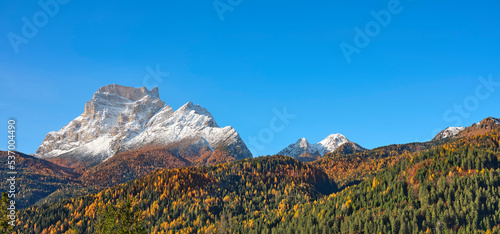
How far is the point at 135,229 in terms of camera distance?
8988cm

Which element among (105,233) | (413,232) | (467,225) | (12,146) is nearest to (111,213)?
(105,233)

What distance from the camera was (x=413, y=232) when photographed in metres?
199

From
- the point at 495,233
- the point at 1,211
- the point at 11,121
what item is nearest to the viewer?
the point at 1,211

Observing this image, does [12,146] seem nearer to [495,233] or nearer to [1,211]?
[1,211]

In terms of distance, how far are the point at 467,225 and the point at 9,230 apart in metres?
194

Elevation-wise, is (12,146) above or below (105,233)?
above

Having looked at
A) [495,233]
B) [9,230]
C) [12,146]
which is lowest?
[495,233]

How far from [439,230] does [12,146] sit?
187105 mm

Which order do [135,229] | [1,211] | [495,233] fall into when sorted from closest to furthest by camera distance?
1. [1,211]
2. [135,229]
3. [495,233]

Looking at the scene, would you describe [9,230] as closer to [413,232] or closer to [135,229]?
[135,229]

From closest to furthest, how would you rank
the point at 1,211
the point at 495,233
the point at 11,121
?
the point at 1,211, the point at 11,121, the point at 495,233

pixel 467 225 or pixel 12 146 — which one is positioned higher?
pixel 12 146

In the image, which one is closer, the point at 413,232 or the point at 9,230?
the point at 9,230

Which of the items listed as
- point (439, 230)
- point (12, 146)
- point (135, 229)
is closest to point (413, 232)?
point (439, 230)
